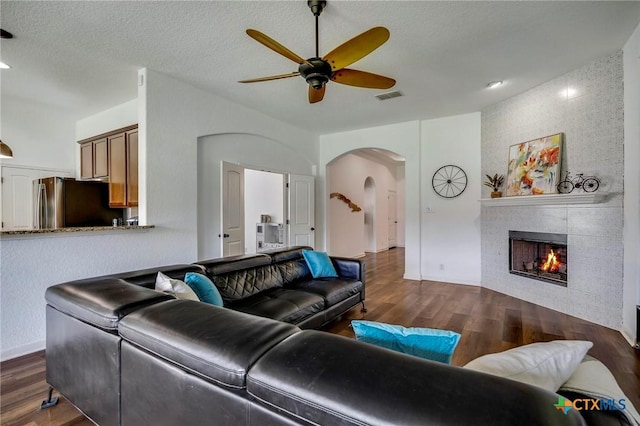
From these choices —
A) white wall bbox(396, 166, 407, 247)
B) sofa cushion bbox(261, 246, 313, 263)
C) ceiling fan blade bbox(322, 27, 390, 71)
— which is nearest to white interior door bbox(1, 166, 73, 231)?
sofa cushion bbox(261, 246, 313, 263)

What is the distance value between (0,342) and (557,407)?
3.73 m

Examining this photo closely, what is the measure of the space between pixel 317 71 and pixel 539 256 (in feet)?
12.6

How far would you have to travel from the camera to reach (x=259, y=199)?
7512 millimetres

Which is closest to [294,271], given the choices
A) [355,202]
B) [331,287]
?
[331,287]

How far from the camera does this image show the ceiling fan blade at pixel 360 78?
238 centimetres

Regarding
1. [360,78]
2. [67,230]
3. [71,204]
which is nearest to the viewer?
[360,78]

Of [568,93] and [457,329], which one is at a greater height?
[568,93]

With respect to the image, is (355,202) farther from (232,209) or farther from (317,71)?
(317,71)

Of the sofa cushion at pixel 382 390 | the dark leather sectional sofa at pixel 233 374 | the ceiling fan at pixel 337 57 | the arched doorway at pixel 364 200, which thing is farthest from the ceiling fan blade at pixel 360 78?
the arched doorway at pixel 364 200

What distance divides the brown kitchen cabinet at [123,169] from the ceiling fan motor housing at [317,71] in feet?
8.58

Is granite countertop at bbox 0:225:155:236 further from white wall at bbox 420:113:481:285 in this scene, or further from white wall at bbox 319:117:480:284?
white wall at bbox 420:113:481:285

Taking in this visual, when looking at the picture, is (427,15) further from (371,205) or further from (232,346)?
(371,205)

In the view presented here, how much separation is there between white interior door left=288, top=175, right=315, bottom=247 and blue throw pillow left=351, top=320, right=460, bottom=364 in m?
4.28

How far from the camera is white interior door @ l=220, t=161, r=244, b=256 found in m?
4.23
